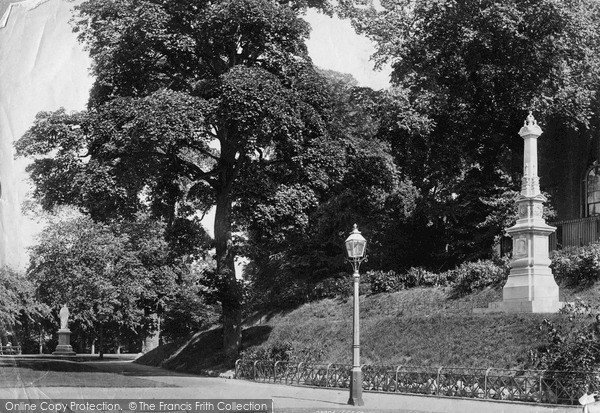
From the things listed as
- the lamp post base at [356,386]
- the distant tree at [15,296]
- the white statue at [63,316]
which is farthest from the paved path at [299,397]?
the white statue at [63,316]

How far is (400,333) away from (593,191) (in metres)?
13.0

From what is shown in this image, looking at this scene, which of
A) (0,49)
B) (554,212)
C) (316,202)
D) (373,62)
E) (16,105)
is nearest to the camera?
(0,49)

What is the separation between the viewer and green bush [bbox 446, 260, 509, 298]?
84.6 feet

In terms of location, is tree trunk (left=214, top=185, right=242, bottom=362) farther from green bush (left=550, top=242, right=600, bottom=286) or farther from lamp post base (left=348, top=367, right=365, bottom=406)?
lamp post base (left=348, top=367, right=365, bottom=406)

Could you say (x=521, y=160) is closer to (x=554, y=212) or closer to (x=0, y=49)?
(x=554, y=212)

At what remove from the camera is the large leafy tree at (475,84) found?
98.7 feet

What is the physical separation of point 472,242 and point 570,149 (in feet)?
21.1

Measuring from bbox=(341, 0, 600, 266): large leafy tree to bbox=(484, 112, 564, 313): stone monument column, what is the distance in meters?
7.00

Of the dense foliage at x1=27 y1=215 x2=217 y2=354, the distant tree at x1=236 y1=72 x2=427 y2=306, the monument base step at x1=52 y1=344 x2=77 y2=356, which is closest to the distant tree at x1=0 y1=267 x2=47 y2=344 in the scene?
the dense foliage at x1=27 y1=215 x2=217 y2=354

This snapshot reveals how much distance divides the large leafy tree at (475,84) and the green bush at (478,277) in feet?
14.5

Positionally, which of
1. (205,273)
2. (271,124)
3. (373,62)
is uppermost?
(373,62)

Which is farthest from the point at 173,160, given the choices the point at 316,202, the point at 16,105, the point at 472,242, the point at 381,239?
the point at 16,105

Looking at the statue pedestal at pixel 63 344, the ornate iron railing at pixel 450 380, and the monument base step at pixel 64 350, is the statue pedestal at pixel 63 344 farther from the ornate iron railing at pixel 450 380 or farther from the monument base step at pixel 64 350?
the ornate iron railing at pixel 450 380

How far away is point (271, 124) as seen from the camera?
24719mm
